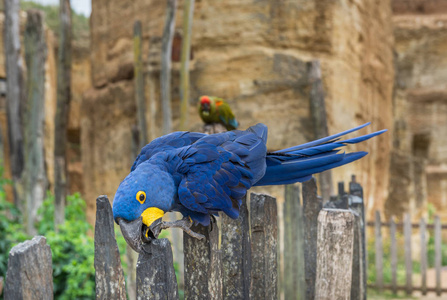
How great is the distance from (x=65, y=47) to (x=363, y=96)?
3.34 m

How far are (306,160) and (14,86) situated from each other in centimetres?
368

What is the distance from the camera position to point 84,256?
10.9 ft

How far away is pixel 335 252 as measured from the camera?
152 cm

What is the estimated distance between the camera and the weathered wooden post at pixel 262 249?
1599 millimetres

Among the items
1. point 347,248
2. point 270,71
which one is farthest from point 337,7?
point 347,248

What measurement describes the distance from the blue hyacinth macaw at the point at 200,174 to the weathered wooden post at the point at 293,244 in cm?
111

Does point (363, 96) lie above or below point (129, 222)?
above

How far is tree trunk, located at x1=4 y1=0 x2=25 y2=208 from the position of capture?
433cm

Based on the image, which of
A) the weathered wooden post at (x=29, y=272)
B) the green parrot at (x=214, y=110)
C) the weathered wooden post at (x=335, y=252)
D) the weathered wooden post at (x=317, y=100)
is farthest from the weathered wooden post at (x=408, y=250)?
the weathered wooden post at (x=29, y=272)

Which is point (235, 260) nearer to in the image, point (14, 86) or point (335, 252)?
point (335, 252)

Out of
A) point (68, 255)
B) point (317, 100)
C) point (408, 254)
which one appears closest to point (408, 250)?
point (408, 254)

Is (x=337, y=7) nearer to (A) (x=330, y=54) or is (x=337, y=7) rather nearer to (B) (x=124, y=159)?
(A) (x=330, y=54)

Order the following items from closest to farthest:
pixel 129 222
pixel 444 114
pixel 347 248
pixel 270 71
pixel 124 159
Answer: pixel 129 222
pixel 347 248
pixel 270 71
pixel 124 159
pixel 444 114

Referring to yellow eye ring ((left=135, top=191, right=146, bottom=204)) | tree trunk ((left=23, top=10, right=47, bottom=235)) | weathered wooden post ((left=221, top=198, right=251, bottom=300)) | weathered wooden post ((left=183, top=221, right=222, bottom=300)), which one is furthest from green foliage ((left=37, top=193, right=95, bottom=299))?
yellow eye ring ((left=135, top=191, right=146, bottom=204))
